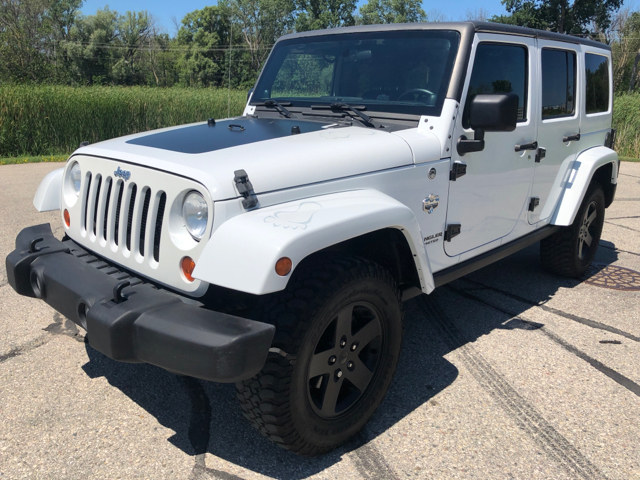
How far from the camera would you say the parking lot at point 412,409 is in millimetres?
2449

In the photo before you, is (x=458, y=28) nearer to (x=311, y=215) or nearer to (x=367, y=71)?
(x=367, y=71)

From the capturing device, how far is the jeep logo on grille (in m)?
2.53

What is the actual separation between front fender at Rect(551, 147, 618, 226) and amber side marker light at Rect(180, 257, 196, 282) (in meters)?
3.23

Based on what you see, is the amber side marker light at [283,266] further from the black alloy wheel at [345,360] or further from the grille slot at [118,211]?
the grille slot at [118,211]

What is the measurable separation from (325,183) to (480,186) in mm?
1295

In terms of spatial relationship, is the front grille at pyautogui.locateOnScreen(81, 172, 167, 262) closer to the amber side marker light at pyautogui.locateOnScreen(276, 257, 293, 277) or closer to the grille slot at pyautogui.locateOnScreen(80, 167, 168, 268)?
the grille slot at pyautogui.locateOnScreen(80, 167, 168, 268)

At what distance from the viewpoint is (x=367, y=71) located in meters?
3.53

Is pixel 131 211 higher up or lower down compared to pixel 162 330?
higher up

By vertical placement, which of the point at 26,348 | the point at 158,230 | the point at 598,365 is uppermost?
the point at 158,230

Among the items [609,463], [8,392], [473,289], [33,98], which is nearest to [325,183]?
[609,463]

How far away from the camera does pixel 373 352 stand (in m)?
2.71

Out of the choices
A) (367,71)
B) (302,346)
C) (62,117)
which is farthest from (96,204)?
(62,117)

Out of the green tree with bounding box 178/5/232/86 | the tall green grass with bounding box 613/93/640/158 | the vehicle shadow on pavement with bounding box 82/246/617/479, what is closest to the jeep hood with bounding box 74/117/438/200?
the vehicle shadow on pavement with bounding box 82/246/617/479

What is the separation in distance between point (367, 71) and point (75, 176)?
191 centimetres
